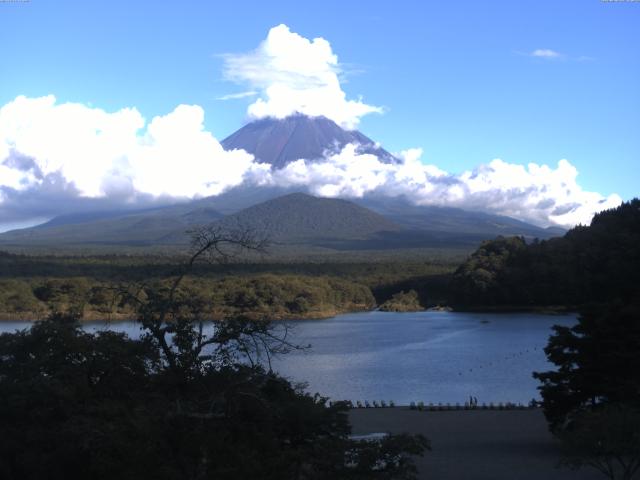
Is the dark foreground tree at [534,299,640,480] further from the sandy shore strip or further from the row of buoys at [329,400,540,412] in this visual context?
the row of buoys at [329,400,540,412]

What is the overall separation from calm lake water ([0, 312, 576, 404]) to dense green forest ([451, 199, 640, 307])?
3135 millimetres

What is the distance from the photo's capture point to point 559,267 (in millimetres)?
49000

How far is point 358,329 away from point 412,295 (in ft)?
Result: 53.3

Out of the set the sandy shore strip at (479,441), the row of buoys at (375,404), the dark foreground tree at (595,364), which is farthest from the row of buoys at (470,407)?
the dark foreground tree at (595,364)

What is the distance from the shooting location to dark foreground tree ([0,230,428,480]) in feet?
19.6

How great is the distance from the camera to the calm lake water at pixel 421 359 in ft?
72.9

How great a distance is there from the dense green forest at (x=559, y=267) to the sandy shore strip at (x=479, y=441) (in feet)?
90.6

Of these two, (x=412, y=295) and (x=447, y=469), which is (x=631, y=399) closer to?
(x=447, y=469)

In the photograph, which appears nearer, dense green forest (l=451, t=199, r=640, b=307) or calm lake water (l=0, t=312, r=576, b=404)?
calm lake water (l=0, t=312, r=576, b=404)

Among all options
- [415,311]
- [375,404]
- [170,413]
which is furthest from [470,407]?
[415,311]

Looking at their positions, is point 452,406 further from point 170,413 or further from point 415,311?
point 415,311

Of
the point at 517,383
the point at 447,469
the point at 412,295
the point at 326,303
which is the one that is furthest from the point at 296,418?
the point at 412,295

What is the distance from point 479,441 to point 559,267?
36519 millimetres

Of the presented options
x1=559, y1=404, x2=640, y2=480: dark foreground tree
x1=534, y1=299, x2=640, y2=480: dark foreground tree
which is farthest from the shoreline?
x1=559, y1=404, x2=640, y2=480: dark foreground tree
